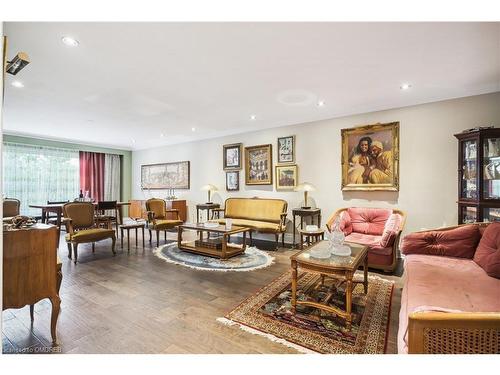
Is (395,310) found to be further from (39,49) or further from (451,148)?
(39,49)

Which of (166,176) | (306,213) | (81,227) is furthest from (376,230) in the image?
(166,176)

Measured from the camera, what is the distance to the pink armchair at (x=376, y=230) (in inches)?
138

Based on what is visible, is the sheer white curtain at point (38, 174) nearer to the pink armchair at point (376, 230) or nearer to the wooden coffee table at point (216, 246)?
the wooden coffee table at point (216, 246)

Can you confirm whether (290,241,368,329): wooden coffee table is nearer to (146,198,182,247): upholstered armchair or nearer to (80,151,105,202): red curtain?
(146,198,182,247): upholstered armchair

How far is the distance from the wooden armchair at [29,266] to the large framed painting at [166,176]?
5.67 meters

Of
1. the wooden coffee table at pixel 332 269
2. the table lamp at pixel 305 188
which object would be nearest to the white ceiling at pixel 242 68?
the table lamp at pixel 305 188

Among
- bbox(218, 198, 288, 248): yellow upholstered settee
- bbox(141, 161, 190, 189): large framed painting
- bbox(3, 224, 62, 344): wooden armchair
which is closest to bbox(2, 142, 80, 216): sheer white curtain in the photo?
bbox(141, 161, 190, 189): large framed painting

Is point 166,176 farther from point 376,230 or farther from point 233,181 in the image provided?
point 376,230

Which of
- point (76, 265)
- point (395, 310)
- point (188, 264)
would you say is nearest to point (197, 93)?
point (188, 264)

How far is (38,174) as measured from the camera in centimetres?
714

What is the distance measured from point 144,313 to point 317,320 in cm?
164

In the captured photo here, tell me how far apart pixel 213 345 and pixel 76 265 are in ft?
10.3

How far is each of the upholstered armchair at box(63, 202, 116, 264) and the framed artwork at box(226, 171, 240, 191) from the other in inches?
114

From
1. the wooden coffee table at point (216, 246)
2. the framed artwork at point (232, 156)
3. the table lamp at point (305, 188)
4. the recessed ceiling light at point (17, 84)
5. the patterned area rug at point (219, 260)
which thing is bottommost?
the patterned area rug at point (219, 260)
